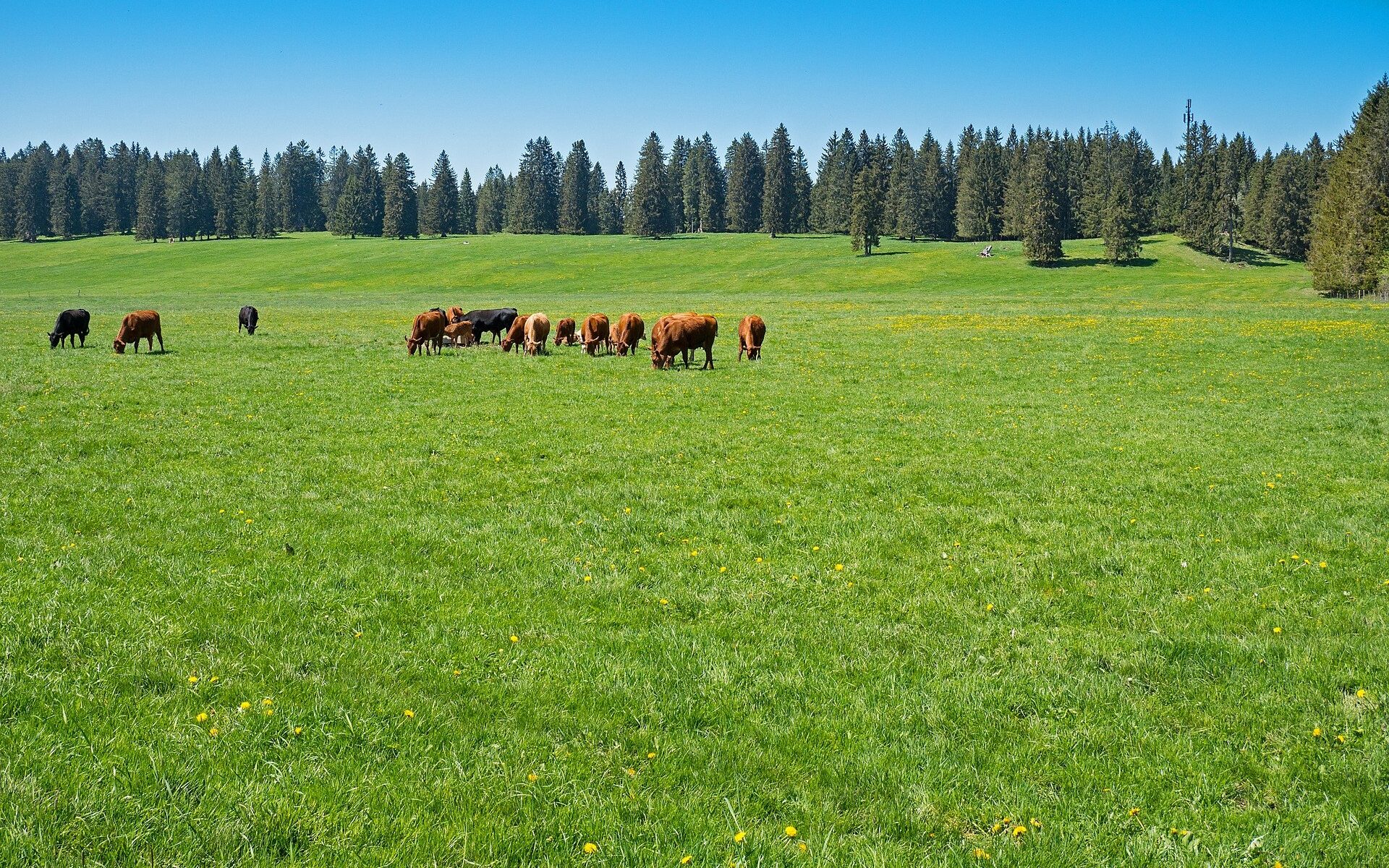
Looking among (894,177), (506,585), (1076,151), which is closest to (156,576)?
(506,585)

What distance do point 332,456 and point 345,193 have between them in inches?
5673

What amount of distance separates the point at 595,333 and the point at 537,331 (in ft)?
6.89

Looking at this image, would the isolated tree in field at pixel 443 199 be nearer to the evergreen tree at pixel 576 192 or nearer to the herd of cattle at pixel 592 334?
the evergreen tree at pixel 576 192

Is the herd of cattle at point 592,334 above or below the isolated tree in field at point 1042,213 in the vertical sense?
below

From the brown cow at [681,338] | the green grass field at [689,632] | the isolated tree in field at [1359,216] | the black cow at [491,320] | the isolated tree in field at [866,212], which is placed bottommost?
the green grass field at [689,632]

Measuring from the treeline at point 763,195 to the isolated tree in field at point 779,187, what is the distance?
332 mm

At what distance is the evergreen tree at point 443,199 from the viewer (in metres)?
142

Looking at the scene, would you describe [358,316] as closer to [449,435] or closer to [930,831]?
→ [449,435]

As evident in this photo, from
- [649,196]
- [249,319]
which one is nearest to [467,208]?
[649,196]

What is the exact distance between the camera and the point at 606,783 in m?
4.82

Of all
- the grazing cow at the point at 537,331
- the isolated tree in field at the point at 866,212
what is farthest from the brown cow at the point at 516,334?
the isolated tree in field at the point at 866,212

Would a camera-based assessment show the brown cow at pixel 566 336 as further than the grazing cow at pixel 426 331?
Yes

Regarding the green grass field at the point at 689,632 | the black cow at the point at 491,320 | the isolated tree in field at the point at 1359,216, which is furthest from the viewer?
the isolated tree in field at the point at 1359,216

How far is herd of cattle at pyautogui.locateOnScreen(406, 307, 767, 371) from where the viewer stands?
25.8m
